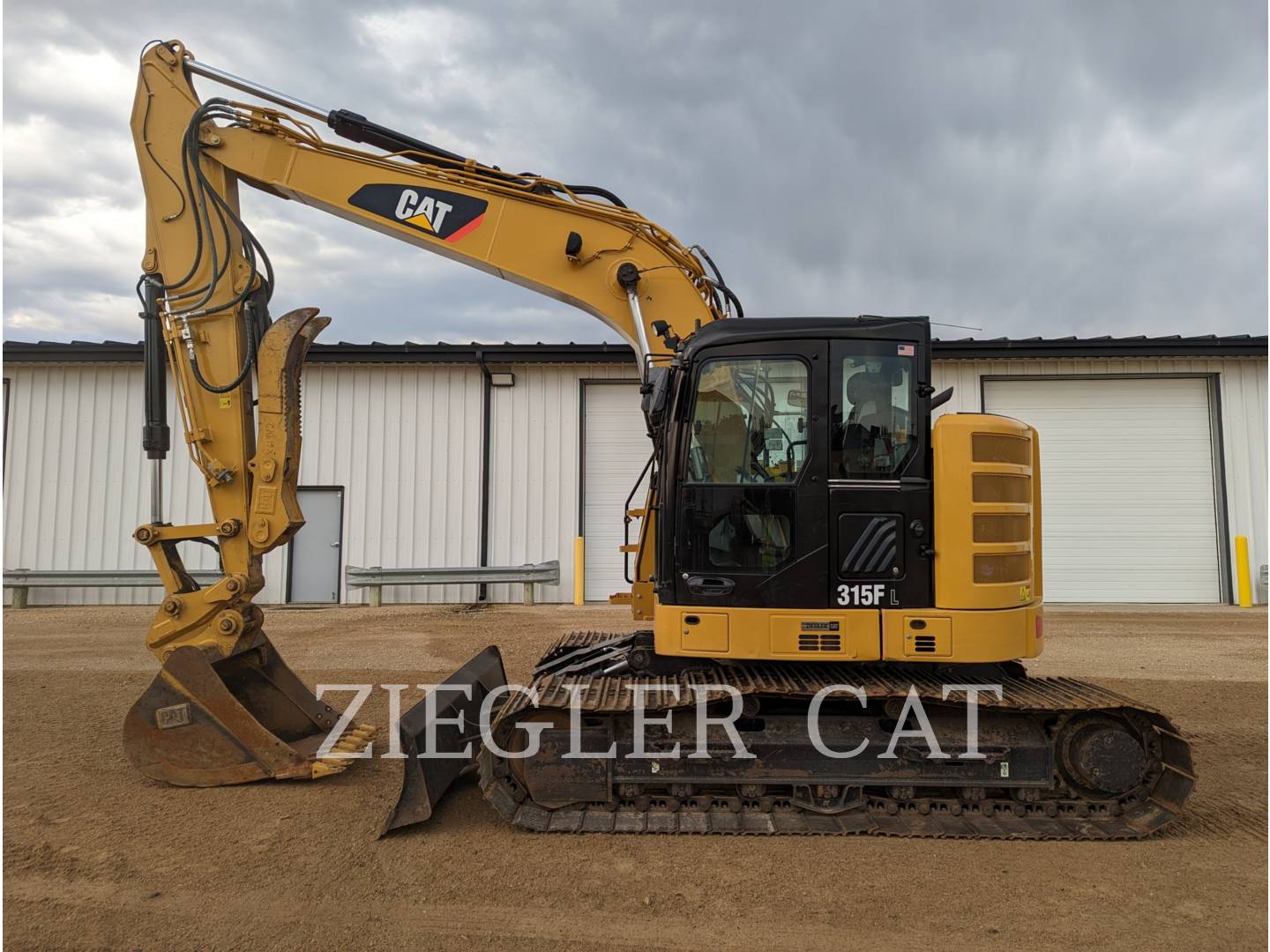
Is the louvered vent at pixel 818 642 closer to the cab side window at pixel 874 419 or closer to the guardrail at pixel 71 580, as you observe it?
the cab side window at pixel 874 419

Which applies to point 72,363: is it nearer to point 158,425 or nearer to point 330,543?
point 330,543

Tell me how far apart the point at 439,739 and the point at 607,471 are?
34.4 feet

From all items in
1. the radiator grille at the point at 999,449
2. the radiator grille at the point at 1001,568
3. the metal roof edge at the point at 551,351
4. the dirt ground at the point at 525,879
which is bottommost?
the dirt ground at the point at 525,879

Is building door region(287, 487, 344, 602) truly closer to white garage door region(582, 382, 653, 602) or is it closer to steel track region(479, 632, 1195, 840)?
white garage door region(582, 382, 653, 602)

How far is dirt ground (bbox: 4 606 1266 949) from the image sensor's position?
11.6 ft

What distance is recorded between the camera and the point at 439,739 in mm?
5168

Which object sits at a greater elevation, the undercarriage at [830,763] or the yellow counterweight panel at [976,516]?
the yellow counterweight panel at [976,516]

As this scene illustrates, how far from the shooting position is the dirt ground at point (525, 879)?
3.52m

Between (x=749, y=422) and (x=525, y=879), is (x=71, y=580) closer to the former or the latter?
(x=525, y=879)

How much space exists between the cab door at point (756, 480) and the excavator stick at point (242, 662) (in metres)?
2.84

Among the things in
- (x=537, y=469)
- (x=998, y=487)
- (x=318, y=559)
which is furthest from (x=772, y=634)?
(x=318, y=559)

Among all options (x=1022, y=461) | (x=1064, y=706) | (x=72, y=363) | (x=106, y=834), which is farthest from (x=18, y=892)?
(x=72, y=363)

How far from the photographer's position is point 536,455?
50.3 feet

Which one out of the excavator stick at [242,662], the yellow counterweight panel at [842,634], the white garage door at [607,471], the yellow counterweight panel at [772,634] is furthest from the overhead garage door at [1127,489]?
the excavator stick at [242,662]
